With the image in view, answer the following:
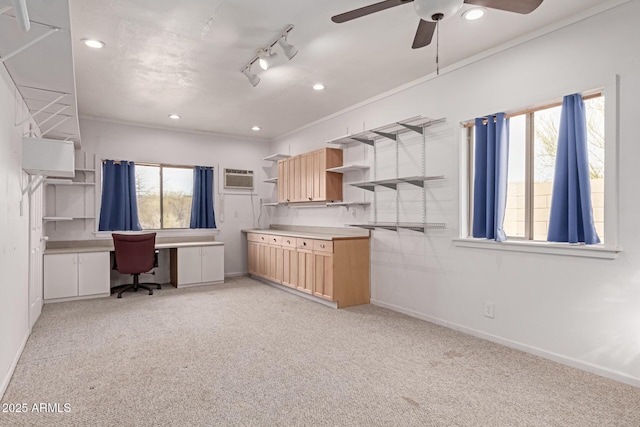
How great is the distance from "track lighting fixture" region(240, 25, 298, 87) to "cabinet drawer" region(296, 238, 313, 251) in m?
2.12

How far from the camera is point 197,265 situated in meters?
5.91

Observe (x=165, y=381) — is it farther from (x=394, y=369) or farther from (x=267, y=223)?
(x=267, y=223)

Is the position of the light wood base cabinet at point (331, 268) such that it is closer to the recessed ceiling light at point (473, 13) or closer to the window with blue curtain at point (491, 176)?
the window with blue curtain at point (491, 176)

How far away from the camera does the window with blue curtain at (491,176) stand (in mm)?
3256

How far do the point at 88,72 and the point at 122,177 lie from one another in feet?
7.26

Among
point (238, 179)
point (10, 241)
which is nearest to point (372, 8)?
point (10, 241)

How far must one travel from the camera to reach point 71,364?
2.86 meters

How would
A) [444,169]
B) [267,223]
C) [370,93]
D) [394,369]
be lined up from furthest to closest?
[267,223], [370,93], [444,169], [394,369]

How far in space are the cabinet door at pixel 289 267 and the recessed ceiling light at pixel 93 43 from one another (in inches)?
127

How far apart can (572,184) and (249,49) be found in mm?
2879

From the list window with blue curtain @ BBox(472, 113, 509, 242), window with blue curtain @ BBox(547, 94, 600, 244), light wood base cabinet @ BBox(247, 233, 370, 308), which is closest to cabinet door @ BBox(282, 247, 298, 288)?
light wood base cabinet @ BBox(247, 233, 370, 308)

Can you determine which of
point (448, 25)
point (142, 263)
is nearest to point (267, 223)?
point (142, 263)

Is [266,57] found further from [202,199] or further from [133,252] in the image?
[202,199]

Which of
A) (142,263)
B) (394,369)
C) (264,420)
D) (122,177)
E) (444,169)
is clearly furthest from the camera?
(122,177)
